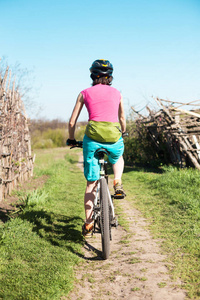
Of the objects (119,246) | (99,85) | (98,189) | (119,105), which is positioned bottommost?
(119,246)

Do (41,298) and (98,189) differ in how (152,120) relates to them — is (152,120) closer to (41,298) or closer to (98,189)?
(98,189)

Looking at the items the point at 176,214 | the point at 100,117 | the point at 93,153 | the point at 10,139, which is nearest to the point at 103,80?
the point at 100,117

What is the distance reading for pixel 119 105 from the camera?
359 centimetres

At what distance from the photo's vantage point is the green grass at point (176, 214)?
2941mm

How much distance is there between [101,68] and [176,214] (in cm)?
283

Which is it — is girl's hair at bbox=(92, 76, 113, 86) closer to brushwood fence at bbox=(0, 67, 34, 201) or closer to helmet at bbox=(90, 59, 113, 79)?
helmet at bbox=(90, 59, 113, 79)

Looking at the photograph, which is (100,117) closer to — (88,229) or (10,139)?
(88,229)

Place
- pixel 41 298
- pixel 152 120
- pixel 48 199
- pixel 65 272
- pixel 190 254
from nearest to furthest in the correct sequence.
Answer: pixel 41 298
pixel 65 272
pixel 190 254
pixel 48 199
pixel 152 120

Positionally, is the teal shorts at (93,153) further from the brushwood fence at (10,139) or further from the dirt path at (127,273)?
the brushwood fence at (10,139)

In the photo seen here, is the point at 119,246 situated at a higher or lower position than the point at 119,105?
lower

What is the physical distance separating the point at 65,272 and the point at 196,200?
3.13 meters

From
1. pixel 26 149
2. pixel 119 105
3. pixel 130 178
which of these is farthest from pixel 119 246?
pixel 26 149

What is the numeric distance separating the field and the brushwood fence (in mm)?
555

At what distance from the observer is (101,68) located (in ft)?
11.1
